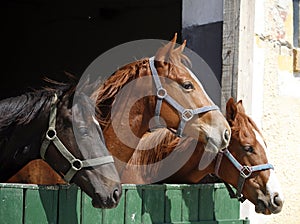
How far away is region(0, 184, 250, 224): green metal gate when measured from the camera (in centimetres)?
291

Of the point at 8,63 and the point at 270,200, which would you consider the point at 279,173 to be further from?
the point at 8,63

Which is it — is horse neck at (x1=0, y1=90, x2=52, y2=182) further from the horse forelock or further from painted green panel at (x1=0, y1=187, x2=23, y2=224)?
the horse forelock

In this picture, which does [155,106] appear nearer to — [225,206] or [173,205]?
[173,205]

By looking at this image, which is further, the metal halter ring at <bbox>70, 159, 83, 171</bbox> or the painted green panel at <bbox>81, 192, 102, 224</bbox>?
the painted green panel at <bbox>81, 192, 102, 224</bbox>

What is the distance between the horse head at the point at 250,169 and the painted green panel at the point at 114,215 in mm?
859

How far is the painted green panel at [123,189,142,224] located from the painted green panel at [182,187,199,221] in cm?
40

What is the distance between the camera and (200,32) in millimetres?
4730

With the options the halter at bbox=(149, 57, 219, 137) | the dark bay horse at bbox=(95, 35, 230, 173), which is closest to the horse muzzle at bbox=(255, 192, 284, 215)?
the dark bay horse at bbox=(95, 35, 230, 173)

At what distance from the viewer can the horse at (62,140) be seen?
298 centimetres

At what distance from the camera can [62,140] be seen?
3.06 m

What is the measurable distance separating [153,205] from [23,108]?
2.89 feet

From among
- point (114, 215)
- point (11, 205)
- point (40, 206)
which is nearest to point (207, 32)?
point (114, 215)

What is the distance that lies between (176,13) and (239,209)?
13.4 feet

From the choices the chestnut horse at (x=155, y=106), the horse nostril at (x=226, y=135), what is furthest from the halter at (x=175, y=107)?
the horse nostril at (x=226, y=135)
